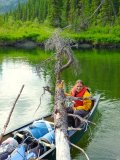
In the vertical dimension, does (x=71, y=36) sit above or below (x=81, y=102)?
below

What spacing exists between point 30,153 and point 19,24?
261 ft

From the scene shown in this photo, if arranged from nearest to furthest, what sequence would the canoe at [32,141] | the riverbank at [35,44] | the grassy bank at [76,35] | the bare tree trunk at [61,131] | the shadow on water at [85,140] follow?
the bare tree trunk at [61,131] → the canoe at [32,141] → the shadow on water at [85,140] → the riverbank at [35,44] → the grassy bank at [76,35]

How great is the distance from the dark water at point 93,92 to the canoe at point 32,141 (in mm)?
1041

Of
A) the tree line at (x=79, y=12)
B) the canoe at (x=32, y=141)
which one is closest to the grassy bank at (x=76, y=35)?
the tree line at (x=79, y=12)

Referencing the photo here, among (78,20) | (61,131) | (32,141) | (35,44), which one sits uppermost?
(61,131)

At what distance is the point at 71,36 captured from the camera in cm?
6488

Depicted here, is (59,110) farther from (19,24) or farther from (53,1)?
(19,24)

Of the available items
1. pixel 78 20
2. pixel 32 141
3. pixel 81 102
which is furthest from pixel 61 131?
pixel 78 20

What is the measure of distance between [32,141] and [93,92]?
1158cm

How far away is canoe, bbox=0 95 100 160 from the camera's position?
34.7 feet

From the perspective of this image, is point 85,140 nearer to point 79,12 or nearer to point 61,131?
point 61,131

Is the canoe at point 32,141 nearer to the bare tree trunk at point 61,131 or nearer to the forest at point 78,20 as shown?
the bare tree trunk at point 61,131

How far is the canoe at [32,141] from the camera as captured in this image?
10.6m

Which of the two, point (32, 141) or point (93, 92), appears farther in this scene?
point (93, 92)
